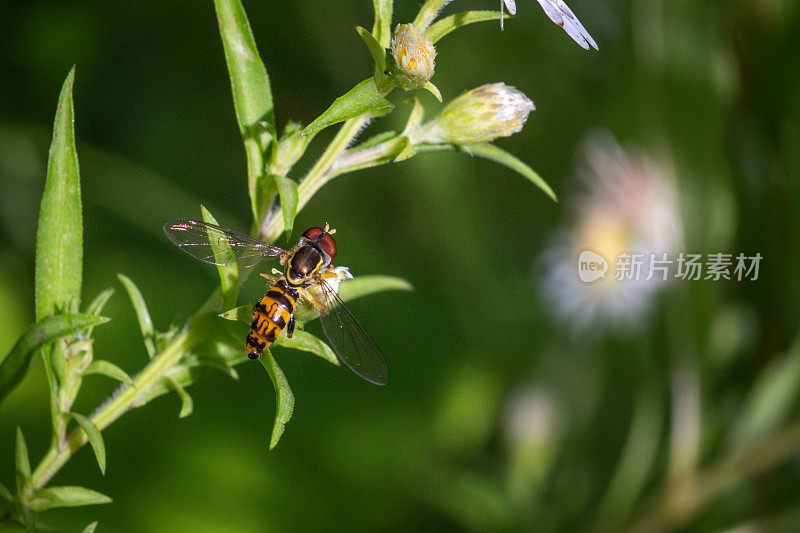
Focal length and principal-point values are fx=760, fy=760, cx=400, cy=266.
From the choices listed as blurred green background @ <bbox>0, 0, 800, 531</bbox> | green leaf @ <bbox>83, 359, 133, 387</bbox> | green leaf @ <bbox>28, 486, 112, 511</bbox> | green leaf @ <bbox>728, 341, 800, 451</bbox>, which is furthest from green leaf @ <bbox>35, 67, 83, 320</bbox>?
green leaf @ <bbox>728, 341, 800, 451</bbox>

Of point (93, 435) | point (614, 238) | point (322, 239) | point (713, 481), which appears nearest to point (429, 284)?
point (614, 238)

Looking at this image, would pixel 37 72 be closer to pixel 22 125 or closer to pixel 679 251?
pixel 22 125

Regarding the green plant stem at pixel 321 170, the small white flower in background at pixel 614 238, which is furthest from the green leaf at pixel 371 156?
the small white flower in background at pixel 614 238

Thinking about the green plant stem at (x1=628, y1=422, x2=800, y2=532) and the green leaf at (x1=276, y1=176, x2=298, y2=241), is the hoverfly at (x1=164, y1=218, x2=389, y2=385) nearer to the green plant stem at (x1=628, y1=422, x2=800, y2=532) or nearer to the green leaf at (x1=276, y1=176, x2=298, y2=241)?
the green leaf at (x1=276, y1=176, x2=298, y2=241)

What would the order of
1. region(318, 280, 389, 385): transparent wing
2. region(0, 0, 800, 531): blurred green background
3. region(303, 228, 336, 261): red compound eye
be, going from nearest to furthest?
1. region(318, 280, 389, 385): transparent wing
2. region(303, 228, 336, 261): red compound eye
3. region(0, 0, 800, 531): blurred green background

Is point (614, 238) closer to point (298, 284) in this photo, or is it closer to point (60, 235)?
point (298, 284)

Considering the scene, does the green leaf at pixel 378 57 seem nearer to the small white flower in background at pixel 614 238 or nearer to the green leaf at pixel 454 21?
the green leaf at pixel 454 21
